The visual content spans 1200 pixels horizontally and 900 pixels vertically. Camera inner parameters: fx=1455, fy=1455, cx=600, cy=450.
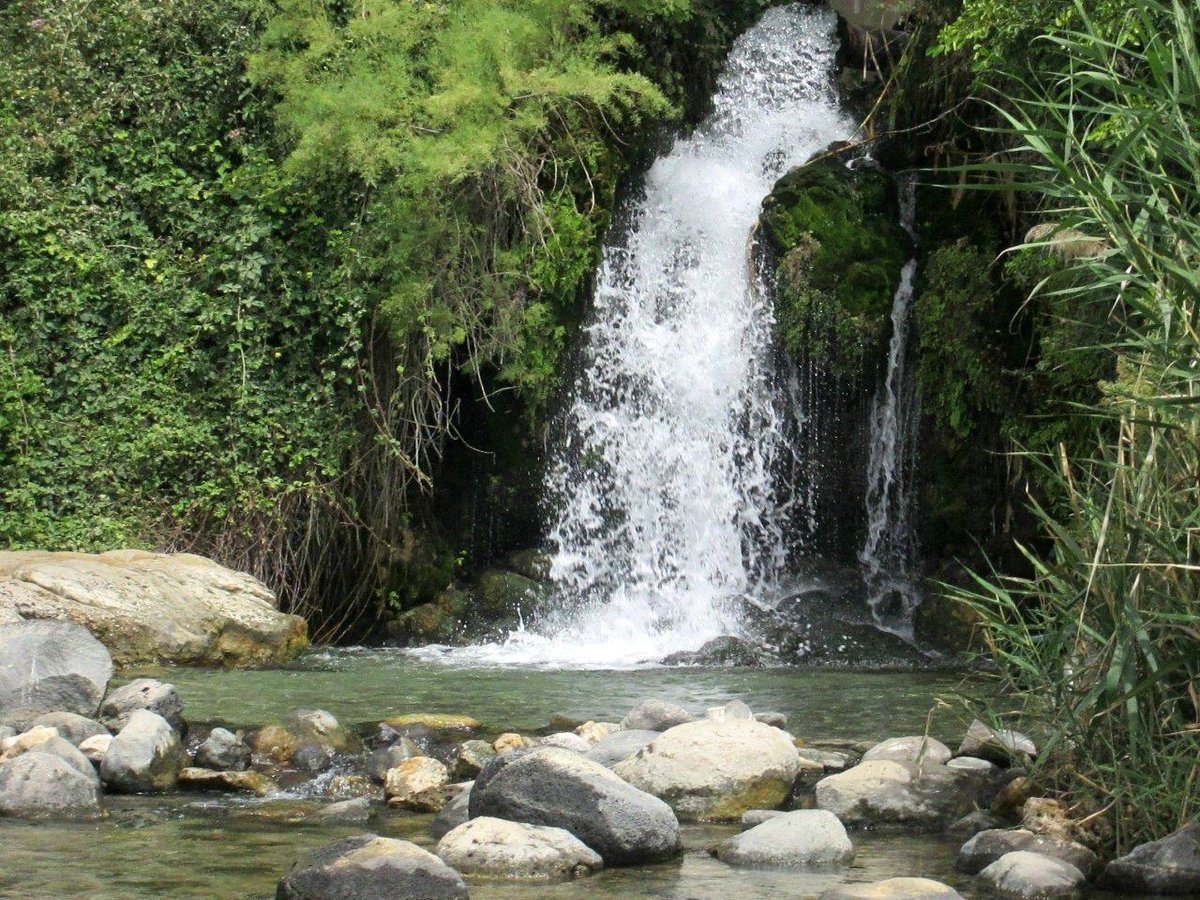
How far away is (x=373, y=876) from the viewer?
430 centimetres

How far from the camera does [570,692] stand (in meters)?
8.78

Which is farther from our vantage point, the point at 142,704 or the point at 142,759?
the point at 142,704

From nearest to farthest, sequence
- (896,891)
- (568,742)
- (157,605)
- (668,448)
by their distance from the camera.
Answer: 1. (896,891)
2. (568,742)
3. (157,605)
4. (668,448)

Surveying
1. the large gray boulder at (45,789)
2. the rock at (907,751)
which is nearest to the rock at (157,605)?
the large gray boulder at (45,789)

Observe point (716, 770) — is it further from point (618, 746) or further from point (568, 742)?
point (568, 742)

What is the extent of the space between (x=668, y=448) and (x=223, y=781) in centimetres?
693

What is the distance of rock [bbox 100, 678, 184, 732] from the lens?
6.86m

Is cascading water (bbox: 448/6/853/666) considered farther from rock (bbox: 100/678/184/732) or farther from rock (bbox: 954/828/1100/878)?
rock (bbox: 954/828/1100/878)

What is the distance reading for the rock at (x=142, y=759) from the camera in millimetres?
6047

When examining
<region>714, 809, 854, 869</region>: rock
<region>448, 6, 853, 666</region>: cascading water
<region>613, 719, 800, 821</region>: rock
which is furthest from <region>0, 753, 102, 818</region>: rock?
<region>448, 6, 853, 666</region>: cascading water

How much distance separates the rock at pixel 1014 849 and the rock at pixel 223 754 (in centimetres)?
319

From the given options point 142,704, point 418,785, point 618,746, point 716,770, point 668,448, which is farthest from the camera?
point 668,448

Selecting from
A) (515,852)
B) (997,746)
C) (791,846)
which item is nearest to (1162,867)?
(791,846)

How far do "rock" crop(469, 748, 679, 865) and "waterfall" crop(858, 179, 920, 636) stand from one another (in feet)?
24.5
